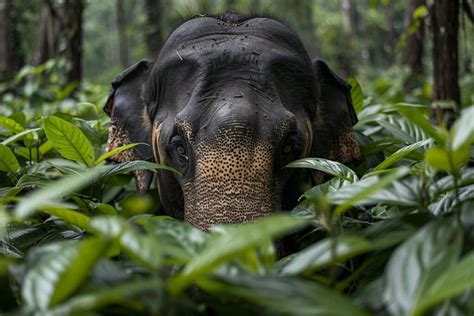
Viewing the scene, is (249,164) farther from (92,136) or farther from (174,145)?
(92,136)

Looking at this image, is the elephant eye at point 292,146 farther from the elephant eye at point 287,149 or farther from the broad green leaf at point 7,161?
the broad green leaf at point 7,161

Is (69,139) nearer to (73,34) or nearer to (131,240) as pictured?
(131,240)

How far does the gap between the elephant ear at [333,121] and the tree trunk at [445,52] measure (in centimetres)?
71

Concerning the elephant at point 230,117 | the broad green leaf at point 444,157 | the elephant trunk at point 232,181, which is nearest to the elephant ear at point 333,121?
the elephant at point 230,117

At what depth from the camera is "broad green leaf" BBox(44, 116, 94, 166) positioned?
1.99 meters

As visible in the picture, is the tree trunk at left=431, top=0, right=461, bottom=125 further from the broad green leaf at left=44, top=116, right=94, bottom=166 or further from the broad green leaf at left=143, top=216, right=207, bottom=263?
the broad green leaf at left=143, top=216, right=207, bottom=263

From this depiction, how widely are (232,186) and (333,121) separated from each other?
0.93 metres

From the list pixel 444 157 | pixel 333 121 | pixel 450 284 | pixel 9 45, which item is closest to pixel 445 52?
pixel 333 121

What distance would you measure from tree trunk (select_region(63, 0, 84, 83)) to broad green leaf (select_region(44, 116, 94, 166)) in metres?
3.83

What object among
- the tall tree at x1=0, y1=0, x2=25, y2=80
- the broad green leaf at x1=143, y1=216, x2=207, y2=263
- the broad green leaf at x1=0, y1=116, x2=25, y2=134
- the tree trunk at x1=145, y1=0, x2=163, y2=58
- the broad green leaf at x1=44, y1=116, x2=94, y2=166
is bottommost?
the tree trunk at x1=145, y1=0, x2=163, y2=58

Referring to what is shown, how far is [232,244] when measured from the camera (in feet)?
2.84

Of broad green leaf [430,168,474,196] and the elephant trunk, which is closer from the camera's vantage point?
broad green leaf [430,168,474,196]

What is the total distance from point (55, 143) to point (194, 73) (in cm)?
80

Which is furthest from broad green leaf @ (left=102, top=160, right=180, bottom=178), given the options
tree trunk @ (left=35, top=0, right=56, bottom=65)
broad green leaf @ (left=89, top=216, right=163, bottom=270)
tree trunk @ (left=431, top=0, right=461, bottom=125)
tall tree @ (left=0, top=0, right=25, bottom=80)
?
tall tree @ (left=0, top=0, right=25, bottom=80)
